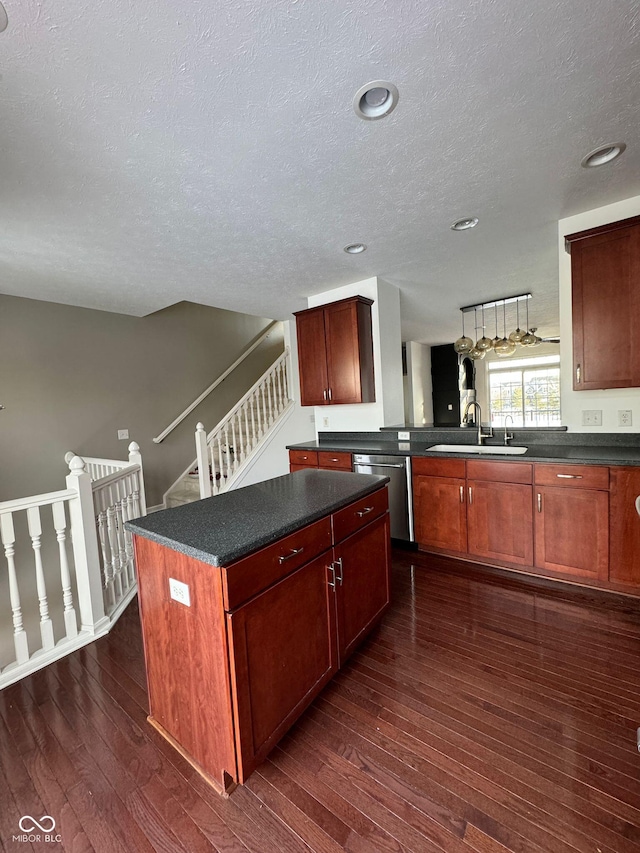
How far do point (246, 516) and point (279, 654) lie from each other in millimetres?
530

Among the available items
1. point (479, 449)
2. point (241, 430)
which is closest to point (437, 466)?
point (479, 449)

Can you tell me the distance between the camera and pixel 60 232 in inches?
95.0

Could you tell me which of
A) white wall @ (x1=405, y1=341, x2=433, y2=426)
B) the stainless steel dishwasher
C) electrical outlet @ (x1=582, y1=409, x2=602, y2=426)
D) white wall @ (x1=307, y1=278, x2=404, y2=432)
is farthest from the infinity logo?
white wall @ (x1=405, y1=341, x2=433, y2=426)

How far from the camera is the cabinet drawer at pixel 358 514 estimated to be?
1.70 metres

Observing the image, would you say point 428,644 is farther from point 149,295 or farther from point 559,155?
point 149,295

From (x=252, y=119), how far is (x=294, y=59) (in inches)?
12.5

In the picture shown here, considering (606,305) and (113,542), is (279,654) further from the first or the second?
(606,305)

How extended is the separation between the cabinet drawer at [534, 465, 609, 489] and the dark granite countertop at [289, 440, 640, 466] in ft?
0.20

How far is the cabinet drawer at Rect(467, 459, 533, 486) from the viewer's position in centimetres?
258

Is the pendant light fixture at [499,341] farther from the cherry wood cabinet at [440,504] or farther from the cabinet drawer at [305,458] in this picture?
the cabinet drawer at [305,458]

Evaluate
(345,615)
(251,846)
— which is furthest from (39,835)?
(345,615)

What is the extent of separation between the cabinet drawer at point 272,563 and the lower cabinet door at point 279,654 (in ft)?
0.11

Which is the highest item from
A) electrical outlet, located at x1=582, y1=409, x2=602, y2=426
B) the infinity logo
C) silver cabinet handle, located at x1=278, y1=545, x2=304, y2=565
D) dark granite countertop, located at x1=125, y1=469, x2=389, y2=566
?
electrical outlet, located at x1=582, y1=409, x2=602, y2=426

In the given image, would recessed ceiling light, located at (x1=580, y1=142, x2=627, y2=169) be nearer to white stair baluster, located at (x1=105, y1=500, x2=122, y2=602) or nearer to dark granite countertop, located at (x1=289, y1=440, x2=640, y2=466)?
dark granite countertop, located at (x1=289, y1=440, x2=640, y2=466)
